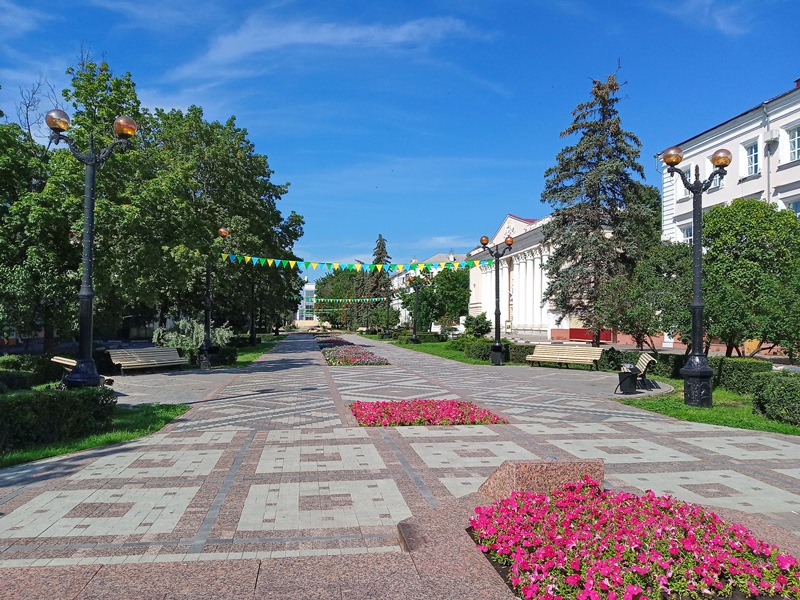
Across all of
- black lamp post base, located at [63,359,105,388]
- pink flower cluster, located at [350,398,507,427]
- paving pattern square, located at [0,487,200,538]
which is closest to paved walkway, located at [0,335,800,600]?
paving pattern square, located at [0,487,200,538]

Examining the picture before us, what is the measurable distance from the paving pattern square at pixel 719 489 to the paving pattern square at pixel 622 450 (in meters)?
0.67

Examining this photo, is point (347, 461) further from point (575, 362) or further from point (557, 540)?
point (575, 362)

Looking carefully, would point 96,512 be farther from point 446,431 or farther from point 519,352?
point 519,352

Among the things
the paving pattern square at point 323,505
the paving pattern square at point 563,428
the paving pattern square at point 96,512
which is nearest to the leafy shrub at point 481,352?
the paving pattern square at point 563,428

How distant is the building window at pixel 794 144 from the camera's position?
24.0 meters

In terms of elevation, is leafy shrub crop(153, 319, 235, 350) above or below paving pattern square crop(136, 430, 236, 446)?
above

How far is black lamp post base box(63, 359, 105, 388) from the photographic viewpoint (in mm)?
9305

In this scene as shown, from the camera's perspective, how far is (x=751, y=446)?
26.2 ft

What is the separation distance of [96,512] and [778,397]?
33.9ft

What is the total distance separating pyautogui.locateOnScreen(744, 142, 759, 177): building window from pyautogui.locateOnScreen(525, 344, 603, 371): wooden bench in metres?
13.4

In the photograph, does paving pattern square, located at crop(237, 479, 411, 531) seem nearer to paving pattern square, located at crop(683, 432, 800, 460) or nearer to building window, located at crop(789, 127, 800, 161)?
paving pattern square, located at crop(683, 432, 800, 460)

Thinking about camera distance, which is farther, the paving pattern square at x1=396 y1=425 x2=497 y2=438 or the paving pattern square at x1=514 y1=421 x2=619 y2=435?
the paving pattern square at x1=514 y1=421 x2=619 y2=435

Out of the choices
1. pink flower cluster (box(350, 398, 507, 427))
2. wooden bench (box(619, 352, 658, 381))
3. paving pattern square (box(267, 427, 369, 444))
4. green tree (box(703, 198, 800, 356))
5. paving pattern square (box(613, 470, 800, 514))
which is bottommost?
paving pattern square (box(613, 470, 800, 514))

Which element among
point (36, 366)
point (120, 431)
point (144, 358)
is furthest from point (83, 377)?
point (144, 358)
